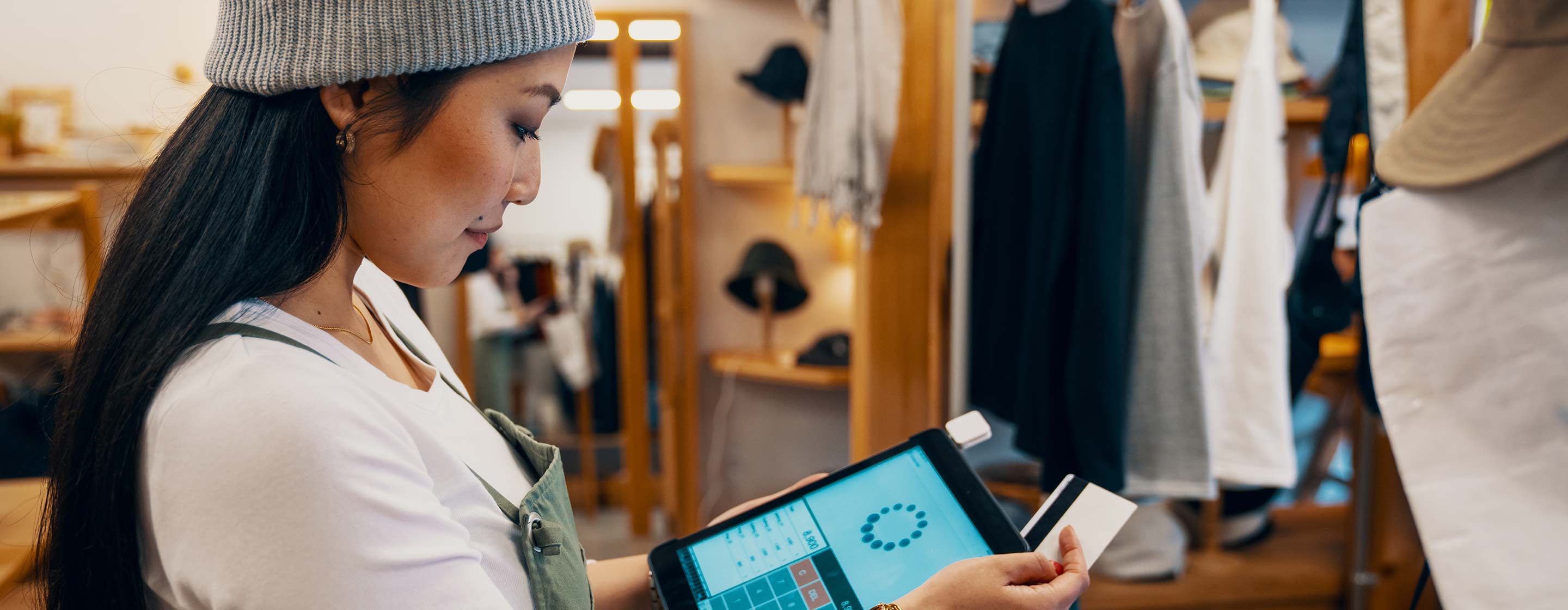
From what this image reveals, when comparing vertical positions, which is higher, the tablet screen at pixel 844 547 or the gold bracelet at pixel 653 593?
the tablet screen at pixel 844 547

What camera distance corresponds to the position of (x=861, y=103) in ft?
5.49

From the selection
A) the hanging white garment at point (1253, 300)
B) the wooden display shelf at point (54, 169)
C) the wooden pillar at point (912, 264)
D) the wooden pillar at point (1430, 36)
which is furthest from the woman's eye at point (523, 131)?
the wooden display shelf at point (54, 169)

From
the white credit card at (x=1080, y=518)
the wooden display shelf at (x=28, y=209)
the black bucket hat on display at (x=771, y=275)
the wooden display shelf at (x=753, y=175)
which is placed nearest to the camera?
the white credit card at (x=1080, y=518)

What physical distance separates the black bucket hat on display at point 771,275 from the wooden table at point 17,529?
5.61 feet

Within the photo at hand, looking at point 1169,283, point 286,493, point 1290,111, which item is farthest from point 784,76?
point 286,493

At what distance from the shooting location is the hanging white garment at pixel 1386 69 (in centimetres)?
158

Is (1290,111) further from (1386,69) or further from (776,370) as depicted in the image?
(776,370)

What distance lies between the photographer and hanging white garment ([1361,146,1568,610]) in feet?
1.86

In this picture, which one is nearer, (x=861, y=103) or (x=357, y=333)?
(x=357, y=333)

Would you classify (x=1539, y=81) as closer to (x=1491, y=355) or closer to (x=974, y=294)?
(x=1491, y=355)

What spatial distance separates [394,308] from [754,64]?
6.93ft

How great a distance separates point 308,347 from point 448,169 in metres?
0.15

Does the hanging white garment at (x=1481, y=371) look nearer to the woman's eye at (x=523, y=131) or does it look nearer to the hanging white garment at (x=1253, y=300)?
the woman's eye at (x=523, y=131)

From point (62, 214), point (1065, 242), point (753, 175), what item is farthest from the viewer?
point (753, 175)
